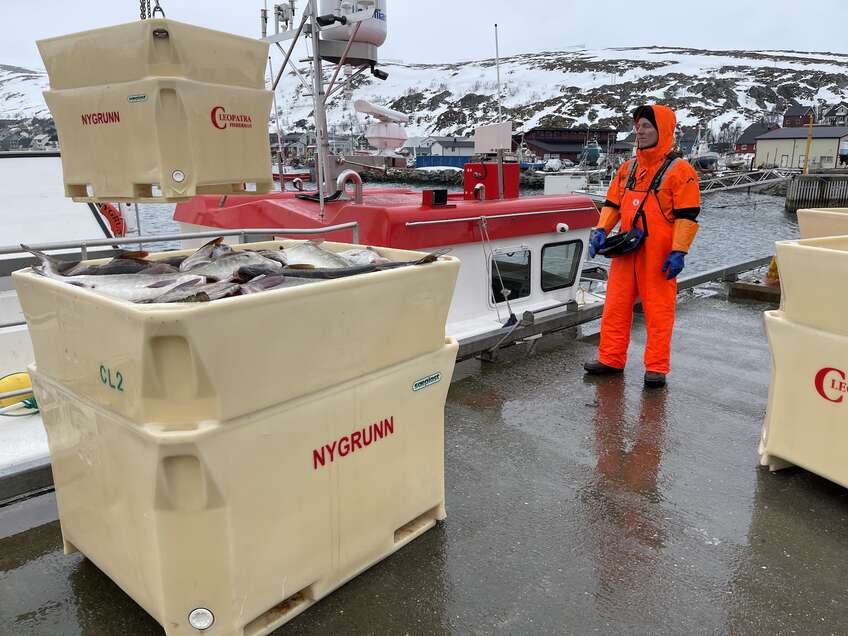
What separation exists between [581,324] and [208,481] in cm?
566

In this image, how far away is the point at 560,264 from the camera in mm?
6934

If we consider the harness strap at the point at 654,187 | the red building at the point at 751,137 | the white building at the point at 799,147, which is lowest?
the harness strap at the point at 654,187

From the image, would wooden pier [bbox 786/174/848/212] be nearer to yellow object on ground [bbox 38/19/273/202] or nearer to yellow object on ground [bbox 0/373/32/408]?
yellow object on ground [bbox 38/19/273/202]

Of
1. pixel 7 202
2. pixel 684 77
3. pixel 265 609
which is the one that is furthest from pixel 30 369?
pixel 684 77

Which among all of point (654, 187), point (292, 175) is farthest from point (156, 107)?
point (292, 175)

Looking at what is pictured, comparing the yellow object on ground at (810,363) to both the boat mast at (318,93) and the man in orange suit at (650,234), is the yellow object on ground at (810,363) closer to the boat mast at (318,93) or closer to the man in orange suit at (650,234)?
the man in orange suit at (650,234)

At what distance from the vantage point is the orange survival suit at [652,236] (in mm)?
4738

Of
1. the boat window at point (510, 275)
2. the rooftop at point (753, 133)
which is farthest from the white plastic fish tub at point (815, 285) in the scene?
the rooftop at point (753, 133)

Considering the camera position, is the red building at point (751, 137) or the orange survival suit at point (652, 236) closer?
the orange survival suit at point (652, 236)

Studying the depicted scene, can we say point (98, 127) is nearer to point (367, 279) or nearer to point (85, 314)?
point (85, 314)

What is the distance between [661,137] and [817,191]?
50572mm

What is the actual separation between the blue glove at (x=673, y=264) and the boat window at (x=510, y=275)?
168cm

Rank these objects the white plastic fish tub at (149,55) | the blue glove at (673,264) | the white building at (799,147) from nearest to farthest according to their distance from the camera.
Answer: the white plastic fish tub at (149,55) < the blue glove at (673,264) < the white building at (799,147)

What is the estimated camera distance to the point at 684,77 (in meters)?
178
